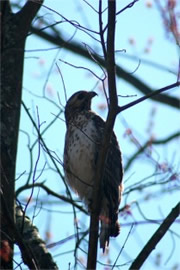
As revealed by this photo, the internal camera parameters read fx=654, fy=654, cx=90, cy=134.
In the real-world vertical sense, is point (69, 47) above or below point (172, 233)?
above

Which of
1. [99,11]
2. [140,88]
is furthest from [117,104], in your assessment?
[140,88]

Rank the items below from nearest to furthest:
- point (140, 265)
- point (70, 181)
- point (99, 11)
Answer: point (99, 11) < point (140, 265) < point (70, 181)

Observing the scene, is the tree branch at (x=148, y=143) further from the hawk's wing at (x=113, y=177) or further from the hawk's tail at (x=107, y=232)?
the hawk's tail at (x=107, y=232)

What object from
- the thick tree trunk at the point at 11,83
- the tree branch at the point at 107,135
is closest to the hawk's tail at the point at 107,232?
the thick tree trunk at the point at 11,83

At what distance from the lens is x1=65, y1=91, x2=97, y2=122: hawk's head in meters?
6.90

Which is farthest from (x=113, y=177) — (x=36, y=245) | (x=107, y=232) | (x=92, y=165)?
(x=36, y=245)

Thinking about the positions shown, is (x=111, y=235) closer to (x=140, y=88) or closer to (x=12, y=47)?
(x=12, y=47)

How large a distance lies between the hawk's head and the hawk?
1.28 feet

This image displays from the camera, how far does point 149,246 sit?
4293 mm

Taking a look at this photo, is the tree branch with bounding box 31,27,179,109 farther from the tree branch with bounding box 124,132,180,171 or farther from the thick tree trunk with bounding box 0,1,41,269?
the thick tree trunk with bounding box 0,1,41,269

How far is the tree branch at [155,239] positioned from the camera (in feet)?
13.8

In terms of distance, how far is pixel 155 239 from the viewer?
4.34 meters

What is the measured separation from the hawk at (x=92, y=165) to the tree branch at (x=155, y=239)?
105 cm

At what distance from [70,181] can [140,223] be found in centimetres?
151
